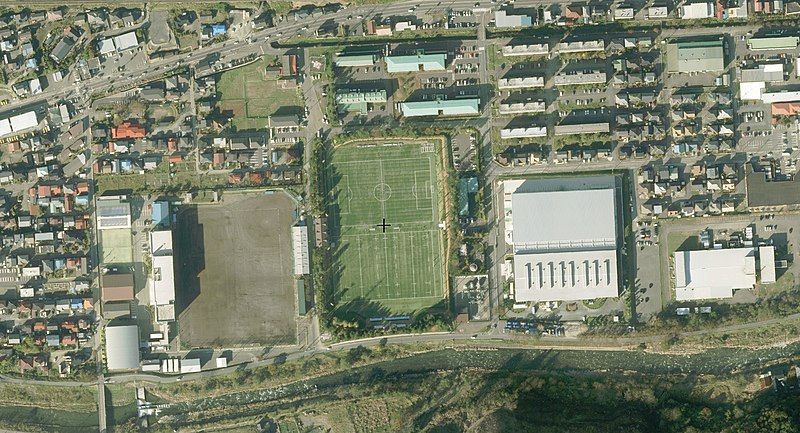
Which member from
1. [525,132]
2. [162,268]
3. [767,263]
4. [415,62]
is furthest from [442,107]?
[767,263]

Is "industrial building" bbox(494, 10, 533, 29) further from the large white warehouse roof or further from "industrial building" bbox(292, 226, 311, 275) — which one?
"industrial building" bbox(292, 226, 311, 275)

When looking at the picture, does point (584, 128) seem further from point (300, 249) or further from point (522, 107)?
point (300, 249)

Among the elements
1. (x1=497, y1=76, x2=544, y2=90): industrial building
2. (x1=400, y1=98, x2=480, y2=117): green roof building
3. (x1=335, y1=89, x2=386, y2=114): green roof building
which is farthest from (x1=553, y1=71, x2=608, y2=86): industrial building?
(x1=335, y1=89, x2=386, y2=114): green roof building

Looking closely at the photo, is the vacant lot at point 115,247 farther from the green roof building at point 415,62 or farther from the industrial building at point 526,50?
the industrial building at point 526,50

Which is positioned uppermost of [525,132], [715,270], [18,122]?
[18,122]

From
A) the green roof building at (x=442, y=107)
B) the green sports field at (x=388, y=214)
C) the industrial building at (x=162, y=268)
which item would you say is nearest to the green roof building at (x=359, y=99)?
the green roof building at (x=442, y=107)

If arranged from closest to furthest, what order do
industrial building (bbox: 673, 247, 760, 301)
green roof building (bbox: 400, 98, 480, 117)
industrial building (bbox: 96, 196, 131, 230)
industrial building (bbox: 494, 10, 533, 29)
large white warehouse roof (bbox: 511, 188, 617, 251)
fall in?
1. large white warehouse roof (bbox: 511, 188, 617, 251)
2. green roof building (bbox: 400, 98, 480, 117)
3. industrial building (bbox: 494, 10, 533, 29)
4. industrial building (bbox: 673, 247, 760, 301)
5. industrial building (bbox: 96, 196, 131, 230)

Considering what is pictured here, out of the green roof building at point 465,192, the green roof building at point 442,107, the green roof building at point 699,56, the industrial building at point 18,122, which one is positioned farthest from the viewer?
the industrial building at point 18,122
